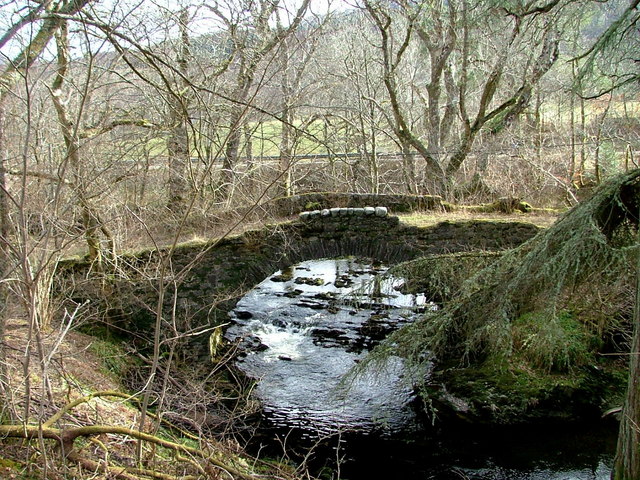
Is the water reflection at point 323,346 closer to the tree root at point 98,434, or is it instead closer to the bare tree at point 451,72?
the tree root at point 98,434

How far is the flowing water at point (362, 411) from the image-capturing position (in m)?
7.85

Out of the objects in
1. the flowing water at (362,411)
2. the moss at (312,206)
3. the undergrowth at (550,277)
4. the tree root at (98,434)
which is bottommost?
the flowing water at (362,411)

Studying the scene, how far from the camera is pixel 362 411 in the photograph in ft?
30.8

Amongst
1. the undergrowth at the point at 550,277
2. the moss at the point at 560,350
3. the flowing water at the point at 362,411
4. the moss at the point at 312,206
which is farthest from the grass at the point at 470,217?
the undergrowth at the point at 550,277

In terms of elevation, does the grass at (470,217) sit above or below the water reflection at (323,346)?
above

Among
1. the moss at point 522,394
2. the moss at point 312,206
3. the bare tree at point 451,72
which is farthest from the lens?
the bare tree at point 451,72

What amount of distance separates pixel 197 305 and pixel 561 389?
647 centimetres

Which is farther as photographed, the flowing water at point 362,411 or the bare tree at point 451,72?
the bare tree at point 451,72

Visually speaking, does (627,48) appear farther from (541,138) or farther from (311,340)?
(541,138)

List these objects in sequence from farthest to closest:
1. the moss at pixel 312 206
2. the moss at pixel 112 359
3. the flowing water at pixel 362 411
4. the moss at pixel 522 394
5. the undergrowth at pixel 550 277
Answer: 1. the moss at pixel 312 206
2. the moss at pixel 112 359
3. the moss at pixel 522 394
4. the flowing water at pixel 362 411
5. the undergrowth at pixel 550 277

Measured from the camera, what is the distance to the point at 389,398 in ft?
32.1

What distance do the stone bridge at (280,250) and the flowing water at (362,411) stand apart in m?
1.31

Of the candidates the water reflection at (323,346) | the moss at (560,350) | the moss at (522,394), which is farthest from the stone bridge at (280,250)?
the moss at (522,394)

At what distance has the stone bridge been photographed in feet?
35.9
